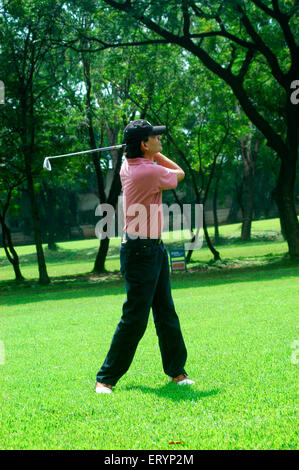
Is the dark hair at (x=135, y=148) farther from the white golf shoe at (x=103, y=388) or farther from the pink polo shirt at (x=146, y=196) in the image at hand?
the white golf shoe at (x=103, y=388)

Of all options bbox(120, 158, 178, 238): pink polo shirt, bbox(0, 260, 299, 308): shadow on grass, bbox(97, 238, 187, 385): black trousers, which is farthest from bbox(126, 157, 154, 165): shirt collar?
bbox(0, 260, 299, 308): shadow on grass

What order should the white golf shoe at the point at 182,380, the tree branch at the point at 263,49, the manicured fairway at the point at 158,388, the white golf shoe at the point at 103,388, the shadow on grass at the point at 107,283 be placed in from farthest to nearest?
the tree branch at the point at 263,49
the shadow on grass at the point at 107,283
the white golf shoe at the point at 182,380
the white golf shoe at the point at 103,388
the manicured fairway at the point at 158,388

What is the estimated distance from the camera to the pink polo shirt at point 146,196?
16.5 feet

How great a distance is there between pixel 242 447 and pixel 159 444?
0.51 meters

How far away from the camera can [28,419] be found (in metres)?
4.25

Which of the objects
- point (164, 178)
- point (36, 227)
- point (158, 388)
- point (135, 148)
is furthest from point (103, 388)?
point (36, 227)

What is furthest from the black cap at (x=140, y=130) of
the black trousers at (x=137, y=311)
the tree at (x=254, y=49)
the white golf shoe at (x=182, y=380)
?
the tree at (x=254, y=49)

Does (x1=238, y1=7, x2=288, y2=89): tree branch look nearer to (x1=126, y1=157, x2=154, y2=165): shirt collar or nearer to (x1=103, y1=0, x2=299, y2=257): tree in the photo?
(x1=103, y1=0, x2=299, y2=257): tree

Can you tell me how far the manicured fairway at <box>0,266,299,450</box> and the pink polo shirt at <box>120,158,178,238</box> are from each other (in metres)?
1.43

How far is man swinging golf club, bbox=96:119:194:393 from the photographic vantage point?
16.5 ft

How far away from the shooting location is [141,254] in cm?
502

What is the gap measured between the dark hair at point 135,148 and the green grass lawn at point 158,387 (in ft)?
6.90
